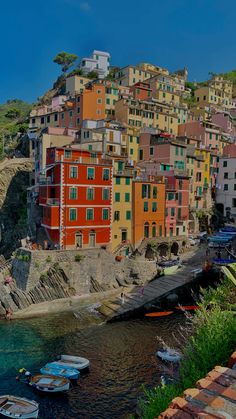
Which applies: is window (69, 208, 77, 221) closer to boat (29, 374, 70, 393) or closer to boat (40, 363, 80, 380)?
boat (40, 363, 80, 380)

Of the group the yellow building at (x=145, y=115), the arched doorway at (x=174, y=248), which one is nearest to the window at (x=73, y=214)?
the arched doorway at (x=174, y=248)

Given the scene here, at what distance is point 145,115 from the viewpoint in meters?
79.8

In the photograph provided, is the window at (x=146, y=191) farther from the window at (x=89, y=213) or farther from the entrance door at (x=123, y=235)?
the window at (x=89, y=213)

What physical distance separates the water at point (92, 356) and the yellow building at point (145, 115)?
4944 cm

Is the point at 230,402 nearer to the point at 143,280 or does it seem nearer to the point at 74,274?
the point at 74,274

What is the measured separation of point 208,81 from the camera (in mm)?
134500

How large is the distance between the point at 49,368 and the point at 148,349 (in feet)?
30.9

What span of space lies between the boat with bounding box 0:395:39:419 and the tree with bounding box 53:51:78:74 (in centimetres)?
12074

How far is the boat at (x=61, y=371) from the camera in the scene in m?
26.8

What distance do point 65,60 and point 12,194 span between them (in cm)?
7751

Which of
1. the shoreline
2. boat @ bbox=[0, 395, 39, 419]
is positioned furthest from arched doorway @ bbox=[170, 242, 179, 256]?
boat @ bbox=[0, 395, 39, 419]

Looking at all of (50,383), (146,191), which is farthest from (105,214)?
(50,383)

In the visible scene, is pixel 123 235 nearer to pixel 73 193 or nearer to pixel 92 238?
pixel 92 238

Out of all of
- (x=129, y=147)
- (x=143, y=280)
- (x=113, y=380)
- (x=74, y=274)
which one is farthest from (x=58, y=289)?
(x=129, y=147)
